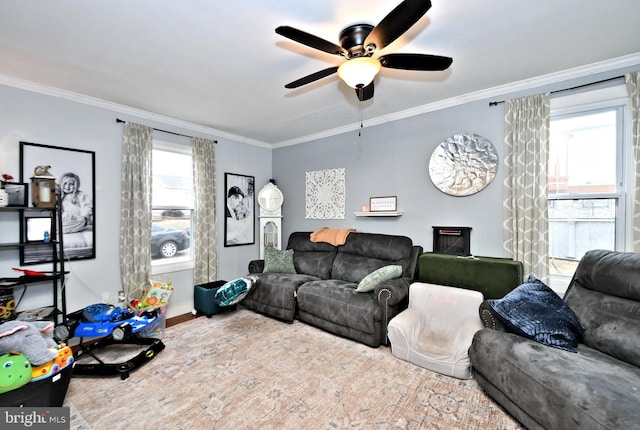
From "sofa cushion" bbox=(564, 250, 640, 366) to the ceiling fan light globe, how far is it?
2186mm

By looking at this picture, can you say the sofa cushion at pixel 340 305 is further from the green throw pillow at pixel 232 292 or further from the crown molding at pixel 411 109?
the crown molding at pixel 411 109

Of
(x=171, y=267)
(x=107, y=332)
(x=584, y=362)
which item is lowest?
(x=107, y=332)

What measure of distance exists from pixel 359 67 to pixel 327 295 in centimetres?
227

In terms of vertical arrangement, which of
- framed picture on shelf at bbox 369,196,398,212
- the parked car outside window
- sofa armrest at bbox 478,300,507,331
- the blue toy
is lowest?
the blue toy

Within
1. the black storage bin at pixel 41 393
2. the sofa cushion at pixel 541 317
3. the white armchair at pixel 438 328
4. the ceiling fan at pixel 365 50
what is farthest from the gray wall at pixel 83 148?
the sofa cushion at pixel 541 317

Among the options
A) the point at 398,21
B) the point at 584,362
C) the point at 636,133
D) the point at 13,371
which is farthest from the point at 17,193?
the point at 636,133

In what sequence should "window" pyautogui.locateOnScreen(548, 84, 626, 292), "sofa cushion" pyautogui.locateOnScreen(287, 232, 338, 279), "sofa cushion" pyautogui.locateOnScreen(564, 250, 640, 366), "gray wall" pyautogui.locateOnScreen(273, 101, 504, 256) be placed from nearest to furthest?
1. "sofa cushion" pyautogui.locateOnScreen(564, 250, 640, 366)
2. "window" pyautogui.locateOnScreen(548, 84, 626, 292)
3. "gray wall" pyautogui.locateOnScreen(273, 101, 504, 256)
4. "sofa cushion" pyautogui.locateOnScreen(287, 232, 338, 279)

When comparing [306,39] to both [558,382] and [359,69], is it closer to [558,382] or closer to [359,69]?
[359,69]

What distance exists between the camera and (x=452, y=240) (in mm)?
3199

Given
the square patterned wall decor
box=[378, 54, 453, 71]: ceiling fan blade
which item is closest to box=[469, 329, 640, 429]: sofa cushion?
box=[378, 54, 453, 71]: ceiling fan blade

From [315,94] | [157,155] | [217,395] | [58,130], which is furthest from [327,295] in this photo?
[58,130]

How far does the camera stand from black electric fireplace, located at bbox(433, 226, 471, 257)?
3.07m

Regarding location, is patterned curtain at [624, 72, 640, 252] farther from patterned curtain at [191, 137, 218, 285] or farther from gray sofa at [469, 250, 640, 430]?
patterned curtain at [191, 137, 218, 285]

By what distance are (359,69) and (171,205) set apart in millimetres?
3183
